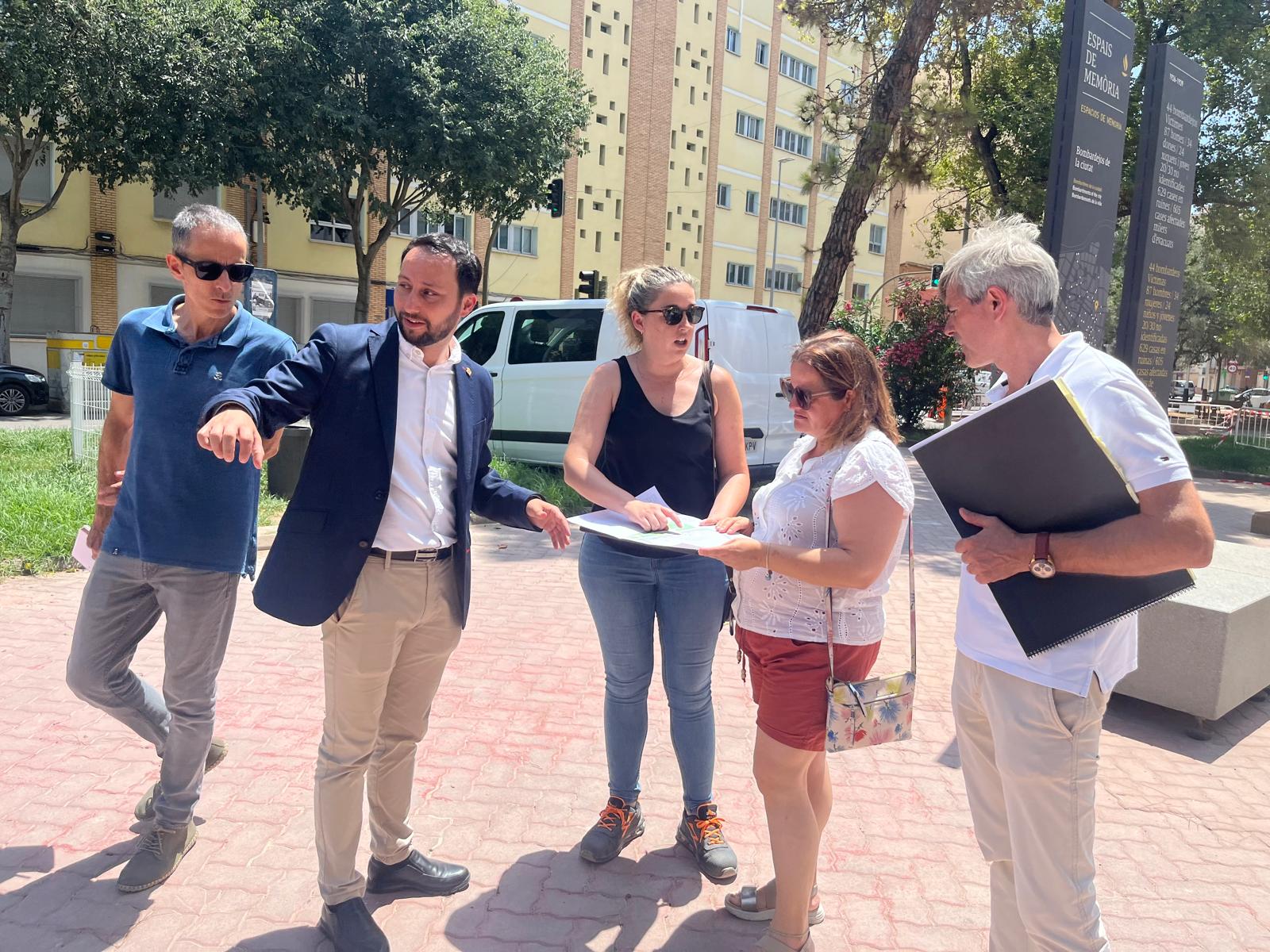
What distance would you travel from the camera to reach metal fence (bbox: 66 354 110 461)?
33.6ft

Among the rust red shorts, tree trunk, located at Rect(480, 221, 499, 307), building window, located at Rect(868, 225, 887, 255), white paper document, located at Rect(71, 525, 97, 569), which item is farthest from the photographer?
building window, located at Rect(868, 225, 887, 255)

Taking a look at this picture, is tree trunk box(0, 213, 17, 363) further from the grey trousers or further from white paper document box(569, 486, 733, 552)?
white paper document box(569, 486, 733, 552)

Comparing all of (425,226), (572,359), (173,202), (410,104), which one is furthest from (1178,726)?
(425,226)

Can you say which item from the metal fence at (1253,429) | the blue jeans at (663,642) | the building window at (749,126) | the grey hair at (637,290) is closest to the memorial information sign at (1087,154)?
the grey hair at (637,290)

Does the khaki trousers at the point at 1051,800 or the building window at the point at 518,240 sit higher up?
the building window at the point at 518,240

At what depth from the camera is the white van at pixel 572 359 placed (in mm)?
9641

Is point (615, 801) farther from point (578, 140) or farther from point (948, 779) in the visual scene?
point (578, 140)

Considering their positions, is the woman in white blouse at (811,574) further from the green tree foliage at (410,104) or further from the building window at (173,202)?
the building window at (173,202)

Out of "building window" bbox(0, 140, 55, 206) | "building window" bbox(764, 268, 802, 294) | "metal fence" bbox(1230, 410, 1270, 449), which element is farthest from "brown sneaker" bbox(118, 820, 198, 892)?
"building window" bbox(764, 268, 802, 294)

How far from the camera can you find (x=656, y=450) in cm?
315

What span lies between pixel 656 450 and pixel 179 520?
1.54 m

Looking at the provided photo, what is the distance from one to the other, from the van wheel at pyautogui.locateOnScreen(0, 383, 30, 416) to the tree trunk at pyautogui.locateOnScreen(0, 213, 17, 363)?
1842 mm

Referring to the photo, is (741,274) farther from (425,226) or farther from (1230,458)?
(1230,458)

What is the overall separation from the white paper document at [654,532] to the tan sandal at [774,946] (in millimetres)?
1145
